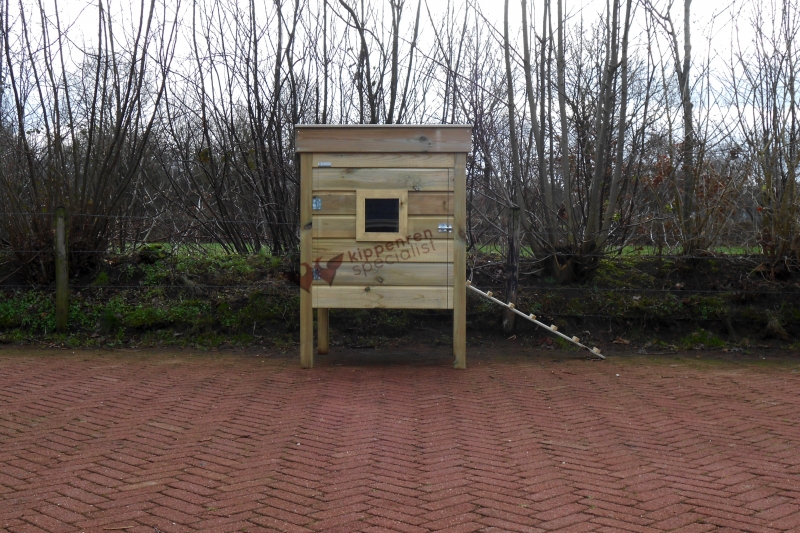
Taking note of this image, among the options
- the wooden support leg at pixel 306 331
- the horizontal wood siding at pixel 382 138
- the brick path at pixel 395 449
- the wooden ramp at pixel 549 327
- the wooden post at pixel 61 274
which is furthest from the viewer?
the wooden post at pixel 61 274

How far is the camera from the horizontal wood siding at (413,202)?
7.84 m

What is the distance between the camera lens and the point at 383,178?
7828 millimetres

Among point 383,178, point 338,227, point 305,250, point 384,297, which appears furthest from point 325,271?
point 383,178

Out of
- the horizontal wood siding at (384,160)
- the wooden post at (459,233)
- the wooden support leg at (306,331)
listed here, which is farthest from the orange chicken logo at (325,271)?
the wooden post at (459,233)

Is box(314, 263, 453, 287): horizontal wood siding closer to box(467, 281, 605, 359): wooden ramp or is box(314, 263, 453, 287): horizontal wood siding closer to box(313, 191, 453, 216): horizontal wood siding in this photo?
box(313, 191, 453, 216): horizontal wood siding

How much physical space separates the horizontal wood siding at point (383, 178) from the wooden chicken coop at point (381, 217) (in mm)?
10

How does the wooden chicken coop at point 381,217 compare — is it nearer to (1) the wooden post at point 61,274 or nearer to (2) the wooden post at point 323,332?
(2) the wooden post at point 323,332

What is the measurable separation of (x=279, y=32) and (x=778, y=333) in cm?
794

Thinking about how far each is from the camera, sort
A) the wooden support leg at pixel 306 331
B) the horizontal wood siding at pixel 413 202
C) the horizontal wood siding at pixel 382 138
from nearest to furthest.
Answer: the horizontal wood siding at pixel 382 138 < the horizontal wood siding at pixel 413 202 < the wooden support leg at pixel 306 331

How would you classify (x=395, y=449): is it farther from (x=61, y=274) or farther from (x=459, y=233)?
(x=61, y=274)

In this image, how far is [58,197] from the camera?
10.7 m

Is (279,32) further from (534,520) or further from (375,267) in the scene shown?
(534,520)

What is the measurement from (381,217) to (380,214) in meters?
0.03

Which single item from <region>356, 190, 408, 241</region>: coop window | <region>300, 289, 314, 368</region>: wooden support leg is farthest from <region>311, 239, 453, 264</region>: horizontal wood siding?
<region>300, 289, 314, 368</region>: wooden support leg
